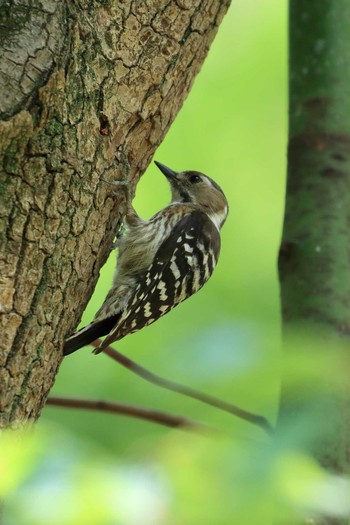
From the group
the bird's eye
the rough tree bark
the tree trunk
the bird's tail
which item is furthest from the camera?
the bird's eye

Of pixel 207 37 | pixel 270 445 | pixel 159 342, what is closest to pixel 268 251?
pixel 159 342

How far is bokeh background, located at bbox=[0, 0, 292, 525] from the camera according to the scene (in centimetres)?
173

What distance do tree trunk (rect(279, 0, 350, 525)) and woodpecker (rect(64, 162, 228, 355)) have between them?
796mm

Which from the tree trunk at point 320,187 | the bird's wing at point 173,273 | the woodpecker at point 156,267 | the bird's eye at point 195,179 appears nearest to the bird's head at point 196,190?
the bird's eye at point 195,179

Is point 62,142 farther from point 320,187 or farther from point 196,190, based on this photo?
point 196,190

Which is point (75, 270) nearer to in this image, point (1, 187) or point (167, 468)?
point (1, 187)

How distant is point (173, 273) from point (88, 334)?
0.79 metres

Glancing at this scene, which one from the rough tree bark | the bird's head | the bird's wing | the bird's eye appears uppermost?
the rough tree bark

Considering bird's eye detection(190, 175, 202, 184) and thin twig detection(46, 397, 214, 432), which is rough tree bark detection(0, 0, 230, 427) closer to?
thin twig detection(46, 397, 214, 432)

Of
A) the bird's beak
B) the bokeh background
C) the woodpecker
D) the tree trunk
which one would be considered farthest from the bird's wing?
the tree trunk

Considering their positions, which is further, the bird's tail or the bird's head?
the bird's head

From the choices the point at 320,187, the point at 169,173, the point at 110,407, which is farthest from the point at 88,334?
the point at 169,173

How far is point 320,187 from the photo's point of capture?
12.8ft

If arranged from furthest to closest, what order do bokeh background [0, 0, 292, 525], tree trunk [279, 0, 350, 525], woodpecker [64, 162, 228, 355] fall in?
1. woodpecker [64, 162, 228, 355]
2. tree trunk [279, 0, 350, 525]
3. bokeh background [0, 0, 292, 525]
